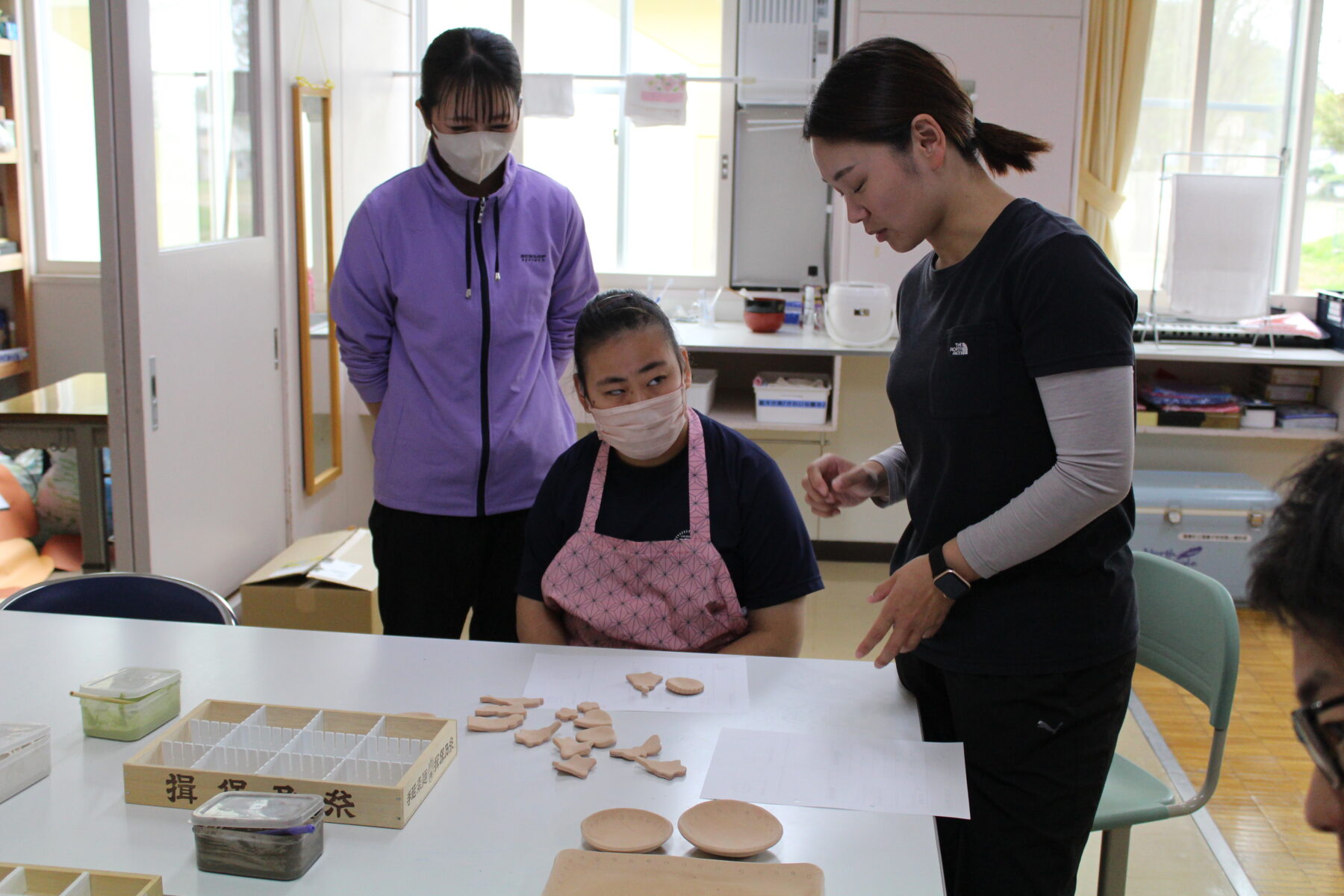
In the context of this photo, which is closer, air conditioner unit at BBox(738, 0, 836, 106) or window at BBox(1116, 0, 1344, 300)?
air conditioner unit at BBox(738, 0, 836, 106)

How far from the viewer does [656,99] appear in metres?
4.00

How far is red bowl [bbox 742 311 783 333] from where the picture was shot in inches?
153

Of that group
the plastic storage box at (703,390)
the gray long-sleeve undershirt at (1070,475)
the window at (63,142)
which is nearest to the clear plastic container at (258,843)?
the gray long-sleeve undershirt at (1070,475)

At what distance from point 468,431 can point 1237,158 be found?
3.55 meters

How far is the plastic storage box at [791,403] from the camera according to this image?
3705mm

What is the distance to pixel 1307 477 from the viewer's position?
2.28 ft

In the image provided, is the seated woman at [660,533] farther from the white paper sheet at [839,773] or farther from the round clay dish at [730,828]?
the round clay dish at [730,828]

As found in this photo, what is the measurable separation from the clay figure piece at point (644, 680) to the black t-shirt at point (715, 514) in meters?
0.24

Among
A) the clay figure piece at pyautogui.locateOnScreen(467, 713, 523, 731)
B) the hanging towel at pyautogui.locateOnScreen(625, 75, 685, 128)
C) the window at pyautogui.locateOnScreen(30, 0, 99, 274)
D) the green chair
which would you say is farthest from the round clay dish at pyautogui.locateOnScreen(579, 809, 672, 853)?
the hanging towel at pyautogui.locateOnScreen(625, 75, 685, 128)

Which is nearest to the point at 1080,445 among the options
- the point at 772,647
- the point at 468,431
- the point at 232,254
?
the point at 772,647

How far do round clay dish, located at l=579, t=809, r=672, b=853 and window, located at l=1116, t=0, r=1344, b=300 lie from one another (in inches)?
145

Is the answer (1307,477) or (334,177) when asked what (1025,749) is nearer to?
(1307,477)

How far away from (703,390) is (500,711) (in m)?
2.41

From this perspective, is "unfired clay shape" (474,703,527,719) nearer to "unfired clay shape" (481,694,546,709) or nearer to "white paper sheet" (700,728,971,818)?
"unfired clay shape" (481,694,546,709)
